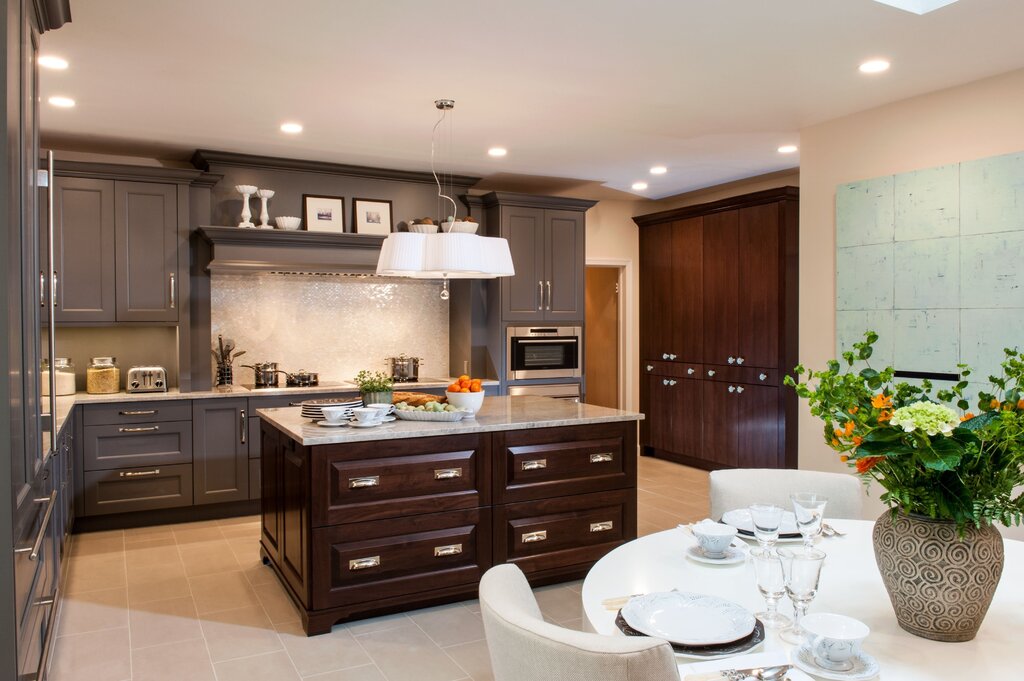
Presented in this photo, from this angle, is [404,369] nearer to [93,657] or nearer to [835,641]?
[93,657]

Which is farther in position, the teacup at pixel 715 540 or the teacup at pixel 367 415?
the teacup at pixel 367 415

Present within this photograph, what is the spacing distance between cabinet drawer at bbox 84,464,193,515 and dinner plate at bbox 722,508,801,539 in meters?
4.00

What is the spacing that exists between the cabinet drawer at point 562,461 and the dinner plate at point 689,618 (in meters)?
2.00

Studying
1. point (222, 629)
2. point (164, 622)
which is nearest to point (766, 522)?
point (222, 629)

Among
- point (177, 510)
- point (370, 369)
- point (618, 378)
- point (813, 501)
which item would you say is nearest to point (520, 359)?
point (370, 369)

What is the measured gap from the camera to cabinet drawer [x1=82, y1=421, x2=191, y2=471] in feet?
15.6

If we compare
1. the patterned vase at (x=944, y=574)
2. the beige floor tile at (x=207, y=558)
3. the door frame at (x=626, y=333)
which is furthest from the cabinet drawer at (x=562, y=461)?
the door frame at (x=626, y=333)

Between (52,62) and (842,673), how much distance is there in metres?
3.98

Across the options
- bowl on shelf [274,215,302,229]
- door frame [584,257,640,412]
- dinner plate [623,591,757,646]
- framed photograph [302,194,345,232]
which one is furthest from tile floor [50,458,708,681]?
door frame [584,257,640,412]

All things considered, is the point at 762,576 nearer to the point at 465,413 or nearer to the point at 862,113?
the point at 465,413

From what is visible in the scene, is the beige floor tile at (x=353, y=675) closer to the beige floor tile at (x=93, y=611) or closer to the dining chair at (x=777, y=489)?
the beige floor tile at (x=93, y=611)

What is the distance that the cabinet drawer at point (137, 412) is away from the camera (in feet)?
15.6

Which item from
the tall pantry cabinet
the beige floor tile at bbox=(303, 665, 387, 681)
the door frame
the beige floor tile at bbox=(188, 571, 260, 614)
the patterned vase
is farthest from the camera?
the door frame

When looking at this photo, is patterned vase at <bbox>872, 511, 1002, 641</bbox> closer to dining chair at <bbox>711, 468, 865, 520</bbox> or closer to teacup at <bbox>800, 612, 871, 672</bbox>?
teacup at <bbox>800, 612, 871, 672</bbox>
